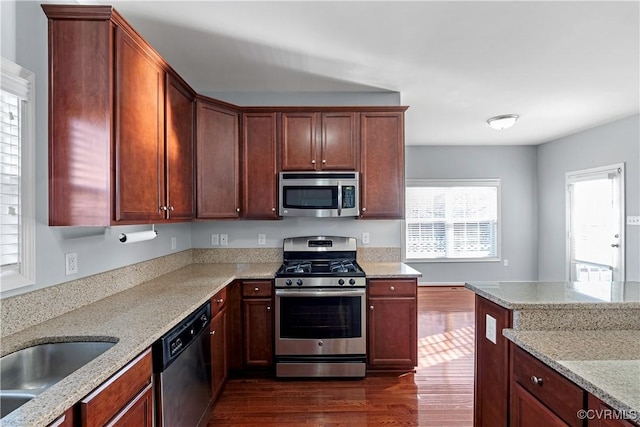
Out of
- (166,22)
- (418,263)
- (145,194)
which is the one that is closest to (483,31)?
(166,22)

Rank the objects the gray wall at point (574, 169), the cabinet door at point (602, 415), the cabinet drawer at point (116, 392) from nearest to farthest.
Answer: the cabinet door at point (602, 415)
the cabinet drawer at point (116, 392)
the gray wall at point (574, 169)

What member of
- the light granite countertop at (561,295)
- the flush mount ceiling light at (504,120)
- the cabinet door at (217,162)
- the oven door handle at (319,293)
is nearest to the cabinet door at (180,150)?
the cabinet door at (217,162)

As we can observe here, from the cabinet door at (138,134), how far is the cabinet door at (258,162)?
101 centimetres

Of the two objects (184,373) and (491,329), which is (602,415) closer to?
(491,329)

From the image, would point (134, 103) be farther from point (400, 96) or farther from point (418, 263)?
point (418, 263)

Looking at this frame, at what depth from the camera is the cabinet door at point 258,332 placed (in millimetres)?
2702

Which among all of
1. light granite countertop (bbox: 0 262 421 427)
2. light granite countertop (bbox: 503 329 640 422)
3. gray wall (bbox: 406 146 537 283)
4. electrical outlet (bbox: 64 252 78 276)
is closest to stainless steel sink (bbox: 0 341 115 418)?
light granite countertop (bbox: 0 262 421 427)

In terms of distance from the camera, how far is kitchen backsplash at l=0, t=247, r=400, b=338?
142 centimetres

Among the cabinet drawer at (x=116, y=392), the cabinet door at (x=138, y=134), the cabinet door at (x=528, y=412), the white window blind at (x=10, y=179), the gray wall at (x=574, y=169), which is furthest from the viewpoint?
the gray wall at (x=574, y=169)

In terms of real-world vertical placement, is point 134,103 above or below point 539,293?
above

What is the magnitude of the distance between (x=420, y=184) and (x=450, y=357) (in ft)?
11.7

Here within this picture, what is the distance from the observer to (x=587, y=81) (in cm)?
303

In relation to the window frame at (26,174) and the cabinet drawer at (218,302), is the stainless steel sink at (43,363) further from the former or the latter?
the cabinet drawer at (218,302)

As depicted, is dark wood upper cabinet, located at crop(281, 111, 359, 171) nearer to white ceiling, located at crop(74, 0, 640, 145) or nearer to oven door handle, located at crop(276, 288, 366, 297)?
white ceiling, located at crop(74, 0, 640, 145)
